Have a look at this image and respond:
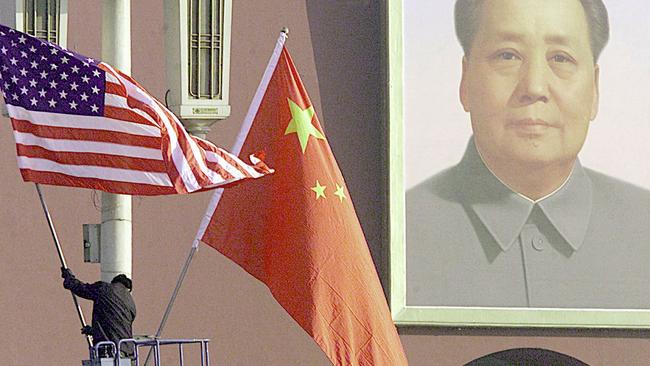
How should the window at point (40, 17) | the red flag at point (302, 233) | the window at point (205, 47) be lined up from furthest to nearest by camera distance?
the window at point (40, 17) → the window at point (205, 47) → the red flag at point (302, 233)

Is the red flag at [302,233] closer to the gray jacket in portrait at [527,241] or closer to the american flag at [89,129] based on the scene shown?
the american flag at [89,129]

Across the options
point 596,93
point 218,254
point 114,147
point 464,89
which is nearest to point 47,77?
point 114,147

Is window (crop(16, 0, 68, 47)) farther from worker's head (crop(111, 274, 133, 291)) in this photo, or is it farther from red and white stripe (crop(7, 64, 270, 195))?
worker's head (crop(111, 274, 133, 291))

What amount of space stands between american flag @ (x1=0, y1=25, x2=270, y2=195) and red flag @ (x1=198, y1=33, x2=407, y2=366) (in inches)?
33.2

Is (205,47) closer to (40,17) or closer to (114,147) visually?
(40,17)

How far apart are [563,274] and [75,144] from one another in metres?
6.12

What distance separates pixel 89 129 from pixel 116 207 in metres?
0.71

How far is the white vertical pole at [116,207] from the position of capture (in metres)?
12.0

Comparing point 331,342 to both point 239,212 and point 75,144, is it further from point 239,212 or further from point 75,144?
point 75,144

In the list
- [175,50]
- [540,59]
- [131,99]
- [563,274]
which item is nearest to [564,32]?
[540,59]

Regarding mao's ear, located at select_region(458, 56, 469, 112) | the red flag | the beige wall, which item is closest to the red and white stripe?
the red flag

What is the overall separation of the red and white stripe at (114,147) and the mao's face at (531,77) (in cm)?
539

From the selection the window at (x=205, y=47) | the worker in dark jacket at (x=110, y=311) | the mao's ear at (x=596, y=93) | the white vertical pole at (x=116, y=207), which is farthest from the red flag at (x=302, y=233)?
the mao's ear at (x=596, y=93)

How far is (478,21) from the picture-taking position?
54.4ft
